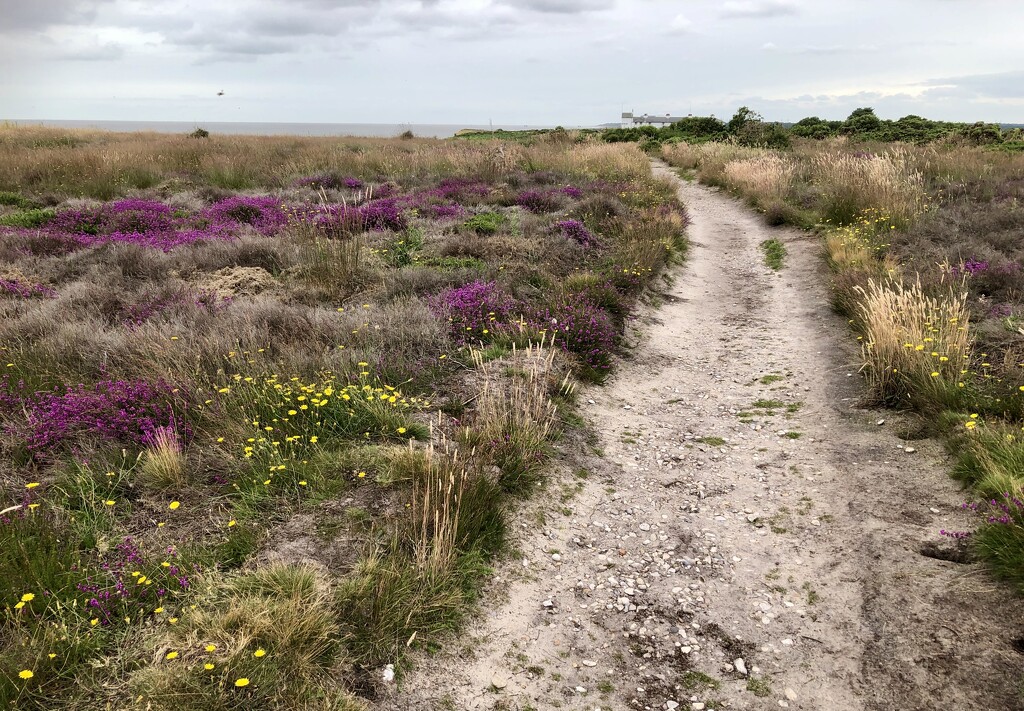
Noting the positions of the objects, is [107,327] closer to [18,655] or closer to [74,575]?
[74,575]

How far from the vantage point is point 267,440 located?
461 centimetres

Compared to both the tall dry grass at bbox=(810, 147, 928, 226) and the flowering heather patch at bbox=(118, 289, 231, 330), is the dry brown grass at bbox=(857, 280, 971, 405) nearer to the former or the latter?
the tall dry grass at bbox=(810, 147, 928, 226)

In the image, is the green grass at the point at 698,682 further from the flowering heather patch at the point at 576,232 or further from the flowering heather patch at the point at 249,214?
the flowering heather patch at the point at 249,214

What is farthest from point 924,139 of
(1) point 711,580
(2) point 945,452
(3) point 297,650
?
(3) point 297,650

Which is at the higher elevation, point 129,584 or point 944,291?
point 944,291

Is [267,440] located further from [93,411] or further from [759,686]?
[759,686]

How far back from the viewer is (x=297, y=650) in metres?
3.00

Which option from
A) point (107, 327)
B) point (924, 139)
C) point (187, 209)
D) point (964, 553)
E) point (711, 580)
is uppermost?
point (924, 139)

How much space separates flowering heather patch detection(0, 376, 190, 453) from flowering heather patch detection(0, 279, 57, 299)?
3850 millimetres

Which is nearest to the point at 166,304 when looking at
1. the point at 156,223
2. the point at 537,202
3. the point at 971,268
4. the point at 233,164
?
the point at 156,223

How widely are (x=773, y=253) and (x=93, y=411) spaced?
13887mm

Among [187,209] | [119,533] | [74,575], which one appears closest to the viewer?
[74,575]

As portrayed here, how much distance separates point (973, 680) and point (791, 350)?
590 cm

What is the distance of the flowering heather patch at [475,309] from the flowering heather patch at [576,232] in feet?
13.8
